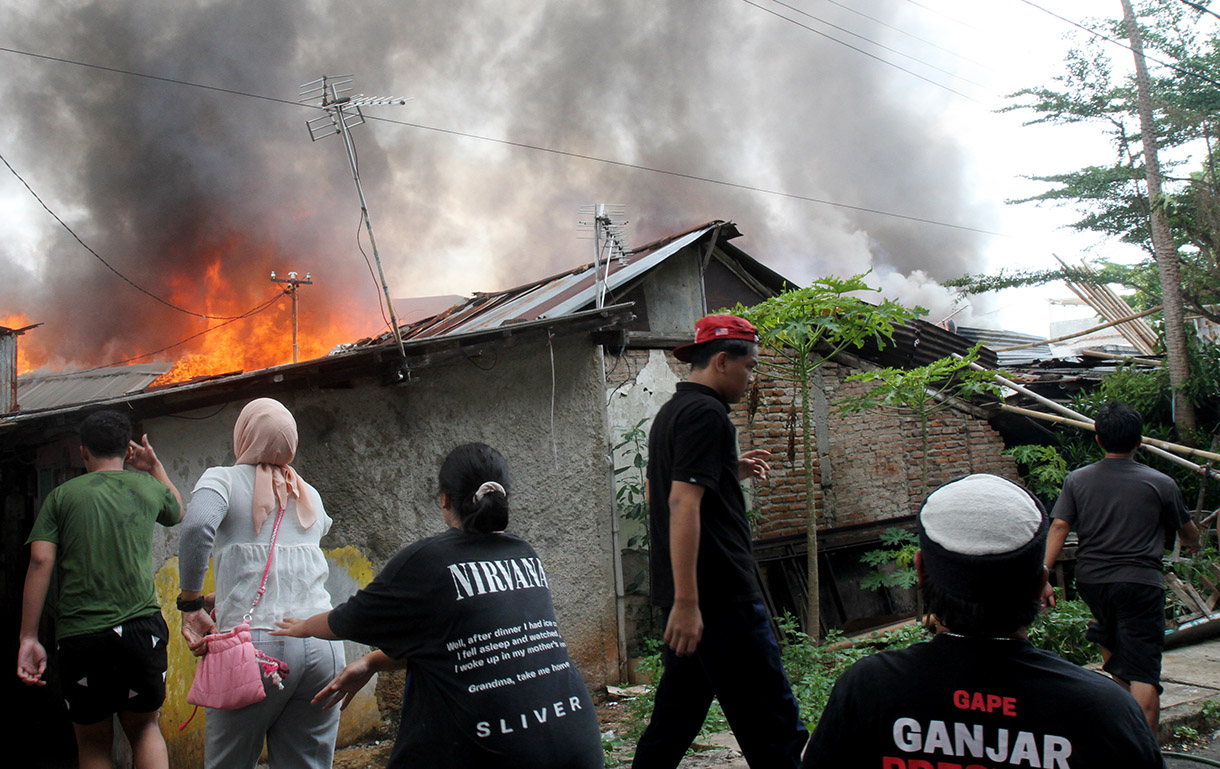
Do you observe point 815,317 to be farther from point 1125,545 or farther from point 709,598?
point 709,598

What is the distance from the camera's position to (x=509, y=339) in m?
5.66

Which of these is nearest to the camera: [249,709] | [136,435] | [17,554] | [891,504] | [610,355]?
[249,709]

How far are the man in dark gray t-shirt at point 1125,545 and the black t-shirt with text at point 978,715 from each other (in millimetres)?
3079

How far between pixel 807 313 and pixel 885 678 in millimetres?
4729

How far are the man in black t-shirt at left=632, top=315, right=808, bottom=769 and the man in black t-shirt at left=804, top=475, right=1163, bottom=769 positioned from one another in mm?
1339

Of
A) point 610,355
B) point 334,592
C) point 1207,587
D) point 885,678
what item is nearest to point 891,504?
point 1207,587

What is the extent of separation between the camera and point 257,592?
2732mm

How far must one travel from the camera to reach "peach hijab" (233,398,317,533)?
2.88m

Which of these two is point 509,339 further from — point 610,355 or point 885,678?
point 885,678

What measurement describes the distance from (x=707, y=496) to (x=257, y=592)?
164cm

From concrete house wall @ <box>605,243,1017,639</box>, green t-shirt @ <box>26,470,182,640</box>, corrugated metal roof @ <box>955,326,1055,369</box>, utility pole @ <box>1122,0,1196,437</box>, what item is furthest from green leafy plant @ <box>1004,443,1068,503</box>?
green t-shirt @ <box>26,470,182,640</box>

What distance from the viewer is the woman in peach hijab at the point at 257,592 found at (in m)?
2.63

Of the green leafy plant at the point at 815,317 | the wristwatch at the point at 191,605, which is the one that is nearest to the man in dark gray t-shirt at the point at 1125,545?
the green leafy plant at the point at 815,317

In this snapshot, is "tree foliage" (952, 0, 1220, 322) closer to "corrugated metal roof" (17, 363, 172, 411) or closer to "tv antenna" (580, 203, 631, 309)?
"tv antenna" (580, 203, 631, 309)
